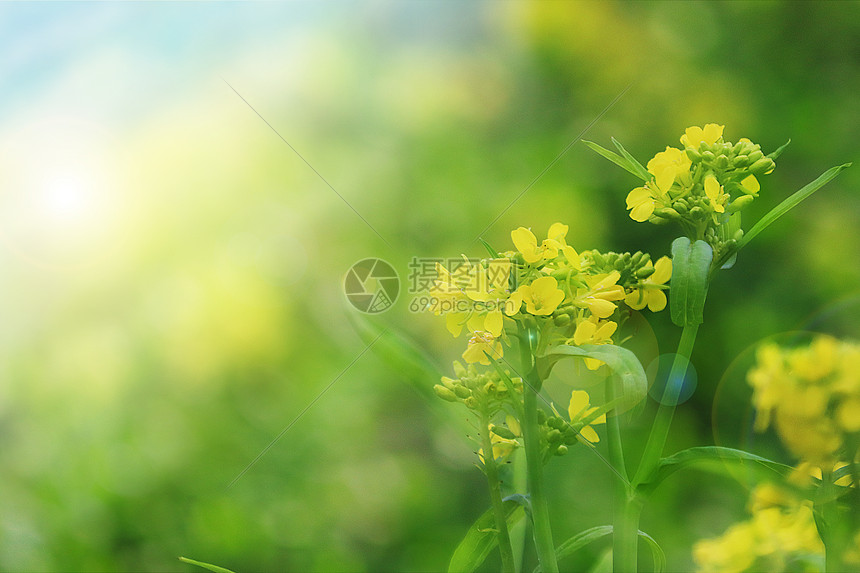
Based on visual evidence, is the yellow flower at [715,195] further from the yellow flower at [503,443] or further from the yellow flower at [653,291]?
the yellow flower at [503,443]

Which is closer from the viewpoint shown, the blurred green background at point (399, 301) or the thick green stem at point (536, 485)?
the thick green stem at point (536, 485)

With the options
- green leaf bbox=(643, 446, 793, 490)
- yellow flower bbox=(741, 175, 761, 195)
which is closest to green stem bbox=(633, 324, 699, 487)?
green leaf bbox=(643, 446, 793, 490)

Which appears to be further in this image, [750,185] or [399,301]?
[399,301]

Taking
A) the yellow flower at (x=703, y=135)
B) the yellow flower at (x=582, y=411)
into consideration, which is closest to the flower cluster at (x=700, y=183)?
the yellow flower at (x=703, y=135)

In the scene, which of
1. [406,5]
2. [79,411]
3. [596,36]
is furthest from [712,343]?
[79,411]

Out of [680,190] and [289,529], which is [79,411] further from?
[680,190]

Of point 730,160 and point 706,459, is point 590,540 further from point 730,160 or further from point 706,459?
point 730,160

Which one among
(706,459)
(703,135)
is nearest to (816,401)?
(706,459)
